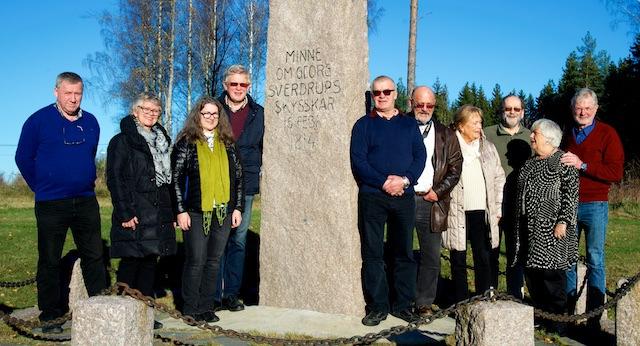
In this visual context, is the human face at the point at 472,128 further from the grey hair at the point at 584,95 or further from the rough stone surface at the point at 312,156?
the rough stone surface at the point at 312,156

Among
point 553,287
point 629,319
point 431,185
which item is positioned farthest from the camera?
point 431,185

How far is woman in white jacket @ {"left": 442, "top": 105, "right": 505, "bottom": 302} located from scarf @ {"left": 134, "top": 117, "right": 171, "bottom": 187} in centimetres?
258

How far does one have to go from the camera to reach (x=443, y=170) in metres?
5.89

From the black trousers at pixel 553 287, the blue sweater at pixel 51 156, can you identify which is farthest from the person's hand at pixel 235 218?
the black trousers at pixel 553 287

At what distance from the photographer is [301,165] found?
19.7 ft

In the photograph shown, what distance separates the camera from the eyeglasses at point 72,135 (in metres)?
5.51

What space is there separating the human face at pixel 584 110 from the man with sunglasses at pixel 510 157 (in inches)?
25.1

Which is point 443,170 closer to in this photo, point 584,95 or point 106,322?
point 584,95

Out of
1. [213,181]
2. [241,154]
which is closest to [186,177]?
[213,181]

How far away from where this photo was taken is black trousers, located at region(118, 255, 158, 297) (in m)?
5.59

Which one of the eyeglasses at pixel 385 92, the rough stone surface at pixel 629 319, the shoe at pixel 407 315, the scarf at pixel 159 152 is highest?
the eyeglasses at pixel 385 92

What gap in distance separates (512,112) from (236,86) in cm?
264

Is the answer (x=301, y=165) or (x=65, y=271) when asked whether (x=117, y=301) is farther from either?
(x=65, y=271)

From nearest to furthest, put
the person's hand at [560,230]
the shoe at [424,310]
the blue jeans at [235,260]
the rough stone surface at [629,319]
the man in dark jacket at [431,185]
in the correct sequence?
the rough stone surface at [629,319]
the person's hand at [560,230]
the man in dark jacket at [431,185]
the shoe at [424,310]
the blue jeans at [235,260]
